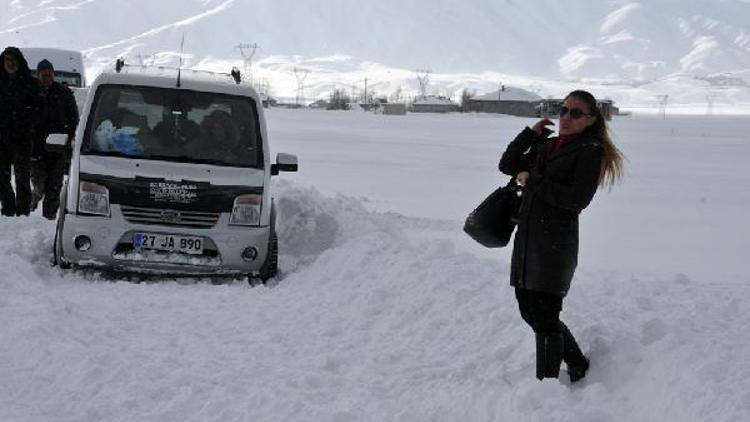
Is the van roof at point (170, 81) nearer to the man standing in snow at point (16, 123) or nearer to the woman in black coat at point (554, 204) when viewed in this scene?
the man standing in snow at point (16, 123)

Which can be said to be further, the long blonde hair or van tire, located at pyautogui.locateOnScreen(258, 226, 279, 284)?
van tire, located at pyautogui.locateOnScreen(258, 226, 279, 284)

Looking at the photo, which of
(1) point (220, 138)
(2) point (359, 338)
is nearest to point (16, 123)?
(1) point (220, 138)

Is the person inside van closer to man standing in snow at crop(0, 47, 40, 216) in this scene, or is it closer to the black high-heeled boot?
man standing in snow at crop(0, 47, 40, 216)

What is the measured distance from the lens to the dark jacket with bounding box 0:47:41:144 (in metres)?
9.52

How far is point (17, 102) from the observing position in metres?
9.59

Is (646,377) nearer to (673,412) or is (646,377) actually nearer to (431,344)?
(673,412)

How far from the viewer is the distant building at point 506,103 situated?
5846 inches

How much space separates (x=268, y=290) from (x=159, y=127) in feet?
5.94

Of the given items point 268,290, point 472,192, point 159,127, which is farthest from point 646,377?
point 472,192

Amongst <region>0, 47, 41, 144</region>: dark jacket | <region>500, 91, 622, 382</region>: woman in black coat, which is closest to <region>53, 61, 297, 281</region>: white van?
<region>0, 47, 41, 144</region>: dark jacket

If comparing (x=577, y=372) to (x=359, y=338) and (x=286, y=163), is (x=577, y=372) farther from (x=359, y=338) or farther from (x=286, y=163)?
(x=286, y=163)

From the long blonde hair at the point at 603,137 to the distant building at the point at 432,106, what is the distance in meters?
159

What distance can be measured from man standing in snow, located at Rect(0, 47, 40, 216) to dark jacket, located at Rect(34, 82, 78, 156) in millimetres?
260

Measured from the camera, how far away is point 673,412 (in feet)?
12.4
